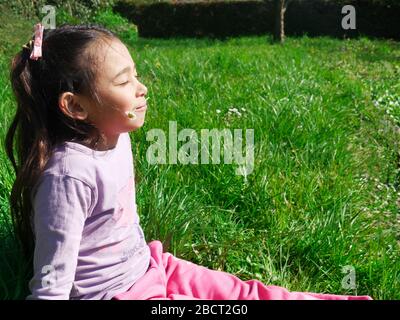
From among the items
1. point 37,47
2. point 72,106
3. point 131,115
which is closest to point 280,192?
point 131,115

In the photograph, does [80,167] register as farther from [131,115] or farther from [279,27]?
[279,27]

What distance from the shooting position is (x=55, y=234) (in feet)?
4.29

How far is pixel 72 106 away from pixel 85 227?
1.06ft

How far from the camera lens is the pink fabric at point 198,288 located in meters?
1.56

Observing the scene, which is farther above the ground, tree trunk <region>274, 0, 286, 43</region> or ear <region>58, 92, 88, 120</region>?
tree trunk <region>274, 0, 286, 43</region>

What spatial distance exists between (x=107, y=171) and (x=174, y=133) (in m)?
1.54

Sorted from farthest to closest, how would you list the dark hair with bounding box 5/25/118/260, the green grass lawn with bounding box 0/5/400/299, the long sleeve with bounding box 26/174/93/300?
the green grass lawn with bounding box 0/5/400/299
the dark hair with bounding box 5/25/118/260
the long sleeve with bounding box 26/174/93/300

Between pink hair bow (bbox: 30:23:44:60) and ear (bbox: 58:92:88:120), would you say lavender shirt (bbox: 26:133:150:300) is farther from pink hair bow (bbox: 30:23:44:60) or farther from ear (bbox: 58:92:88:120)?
pink hair bow (bbox: 30:23:44:60)

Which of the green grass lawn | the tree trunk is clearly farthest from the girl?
the tree trunk

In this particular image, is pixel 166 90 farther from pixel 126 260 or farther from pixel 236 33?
pixel 236 33

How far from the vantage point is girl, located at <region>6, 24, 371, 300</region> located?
1.32 metres

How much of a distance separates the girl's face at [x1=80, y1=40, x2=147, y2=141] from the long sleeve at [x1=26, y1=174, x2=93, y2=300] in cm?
23

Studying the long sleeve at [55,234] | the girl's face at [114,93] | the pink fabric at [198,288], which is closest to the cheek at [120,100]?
the girl's face at [114,93]
